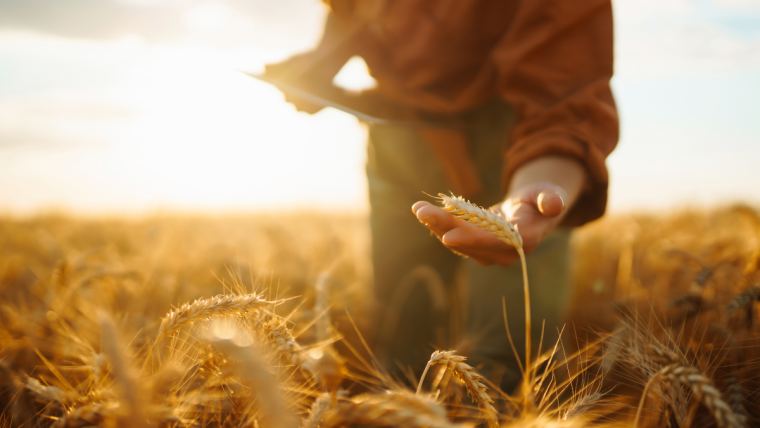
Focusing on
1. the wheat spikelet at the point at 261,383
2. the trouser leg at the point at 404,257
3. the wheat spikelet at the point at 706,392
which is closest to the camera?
the wheat spikelet at the point at 261,383

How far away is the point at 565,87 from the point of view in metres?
1.22

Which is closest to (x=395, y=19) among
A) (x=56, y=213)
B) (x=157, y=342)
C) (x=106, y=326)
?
(x=157, y=342)

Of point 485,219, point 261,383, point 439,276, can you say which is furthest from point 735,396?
point 439,276

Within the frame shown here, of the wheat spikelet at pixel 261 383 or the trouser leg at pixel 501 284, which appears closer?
the wheat spikelet at pixel 261 383

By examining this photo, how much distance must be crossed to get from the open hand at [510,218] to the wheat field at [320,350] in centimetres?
19

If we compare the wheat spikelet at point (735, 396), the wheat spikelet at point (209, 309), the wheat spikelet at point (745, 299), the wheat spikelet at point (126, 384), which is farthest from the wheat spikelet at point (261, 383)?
the wheat spikelet at point (745, 299)

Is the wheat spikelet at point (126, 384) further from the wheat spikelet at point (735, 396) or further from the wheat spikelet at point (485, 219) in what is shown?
the wheat spikelet at point (735, 396)

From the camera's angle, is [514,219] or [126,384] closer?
[126,384]

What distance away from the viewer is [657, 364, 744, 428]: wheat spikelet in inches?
26.3

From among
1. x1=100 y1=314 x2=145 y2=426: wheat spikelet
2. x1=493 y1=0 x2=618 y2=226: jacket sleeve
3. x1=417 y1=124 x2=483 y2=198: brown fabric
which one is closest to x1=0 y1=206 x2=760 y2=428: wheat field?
x1=100 y1=314 x2=145 y2=426: wheat spikelet

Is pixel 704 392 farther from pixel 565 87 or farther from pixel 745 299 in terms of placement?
pixel 565 87

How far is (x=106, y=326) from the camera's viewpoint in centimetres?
58

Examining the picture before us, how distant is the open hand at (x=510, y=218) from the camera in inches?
33.3

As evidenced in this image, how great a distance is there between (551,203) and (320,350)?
1.48ft
